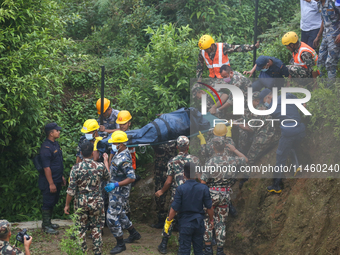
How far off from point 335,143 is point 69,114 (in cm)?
637

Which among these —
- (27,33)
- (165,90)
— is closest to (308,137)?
(165,90)

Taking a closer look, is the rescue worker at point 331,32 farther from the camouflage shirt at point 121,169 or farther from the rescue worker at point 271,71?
the camouflage shirt at point 121,169

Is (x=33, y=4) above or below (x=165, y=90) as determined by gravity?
above

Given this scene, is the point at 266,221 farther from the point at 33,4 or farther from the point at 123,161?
the point at 33,4

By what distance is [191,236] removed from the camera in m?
5.52

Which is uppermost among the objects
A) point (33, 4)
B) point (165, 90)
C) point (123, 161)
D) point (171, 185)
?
point (33, 4)

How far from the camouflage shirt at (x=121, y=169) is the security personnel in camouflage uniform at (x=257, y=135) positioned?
8.46 feet

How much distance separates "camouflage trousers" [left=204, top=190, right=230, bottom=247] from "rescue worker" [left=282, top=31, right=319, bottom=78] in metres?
3.09

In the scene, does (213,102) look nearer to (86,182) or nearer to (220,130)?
(220,130)

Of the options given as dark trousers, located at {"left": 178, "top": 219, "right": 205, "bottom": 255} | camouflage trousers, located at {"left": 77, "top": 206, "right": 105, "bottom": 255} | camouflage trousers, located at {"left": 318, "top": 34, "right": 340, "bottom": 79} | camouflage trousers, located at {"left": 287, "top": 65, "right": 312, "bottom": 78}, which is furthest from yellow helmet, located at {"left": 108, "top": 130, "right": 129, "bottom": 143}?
camouflage trousers, located at {"left": 318, "top": 34, "right": 340, "bottom": 79}

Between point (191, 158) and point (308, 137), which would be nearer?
point (191, 158)

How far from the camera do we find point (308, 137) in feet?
23.3

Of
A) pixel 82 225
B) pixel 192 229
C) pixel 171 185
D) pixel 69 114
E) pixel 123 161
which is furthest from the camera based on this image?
pixel 69 114

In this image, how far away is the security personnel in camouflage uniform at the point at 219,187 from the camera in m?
6.23
